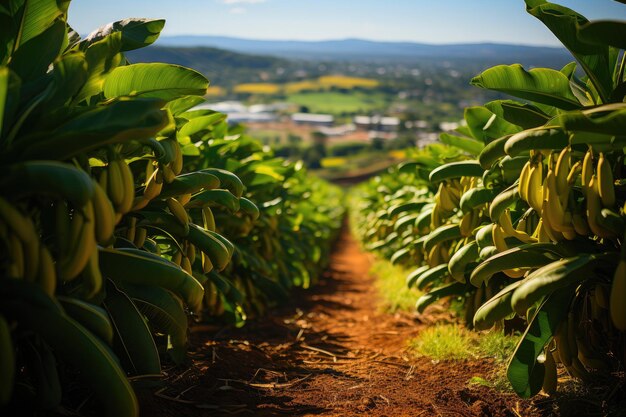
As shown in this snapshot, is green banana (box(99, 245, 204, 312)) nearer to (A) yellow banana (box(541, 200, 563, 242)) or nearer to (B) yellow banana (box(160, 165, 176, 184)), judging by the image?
(B) yellow banana (box(160, 165, 176, 184))

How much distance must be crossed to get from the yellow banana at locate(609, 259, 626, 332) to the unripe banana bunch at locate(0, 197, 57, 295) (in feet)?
6.45

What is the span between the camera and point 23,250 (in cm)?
197

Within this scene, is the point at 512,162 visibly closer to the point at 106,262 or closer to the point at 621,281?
the point at 621,281

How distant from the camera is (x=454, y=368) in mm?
3627

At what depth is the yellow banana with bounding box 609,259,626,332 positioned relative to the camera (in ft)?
7.36

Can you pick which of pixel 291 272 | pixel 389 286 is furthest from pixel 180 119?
pixel 389 286

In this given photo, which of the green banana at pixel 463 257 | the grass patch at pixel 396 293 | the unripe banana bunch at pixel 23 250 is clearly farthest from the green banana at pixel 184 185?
the grass patch at pixel 396 293

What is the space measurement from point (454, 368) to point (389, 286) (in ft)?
13.1

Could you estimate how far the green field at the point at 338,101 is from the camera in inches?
5012

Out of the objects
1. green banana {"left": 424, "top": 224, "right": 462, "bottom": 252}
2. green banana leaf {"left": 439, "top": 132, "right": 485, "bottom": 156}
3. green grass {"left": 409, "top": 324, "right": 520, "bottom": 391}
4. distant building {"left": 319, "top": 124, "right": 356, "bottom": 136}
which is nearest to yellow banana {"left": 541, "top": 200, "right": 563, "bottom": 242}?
green grass {"left": 409, "top": 324, "right": 520, "bottom": 391}

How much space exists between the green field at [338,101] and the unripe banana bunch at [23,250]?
12415 centimetres

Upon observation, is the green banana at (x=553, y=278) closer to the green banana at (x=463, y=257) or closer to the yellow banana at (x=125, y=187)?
the green banana at (x=463, y=257)

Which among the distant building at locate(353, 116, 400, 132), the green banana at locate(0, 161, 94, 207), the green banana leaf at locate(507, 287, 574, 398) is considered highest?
the green banana at locate(0, 161, 94, 207)

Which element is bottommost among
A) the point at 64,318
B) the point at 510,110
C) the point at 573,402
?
the point at 573,402
